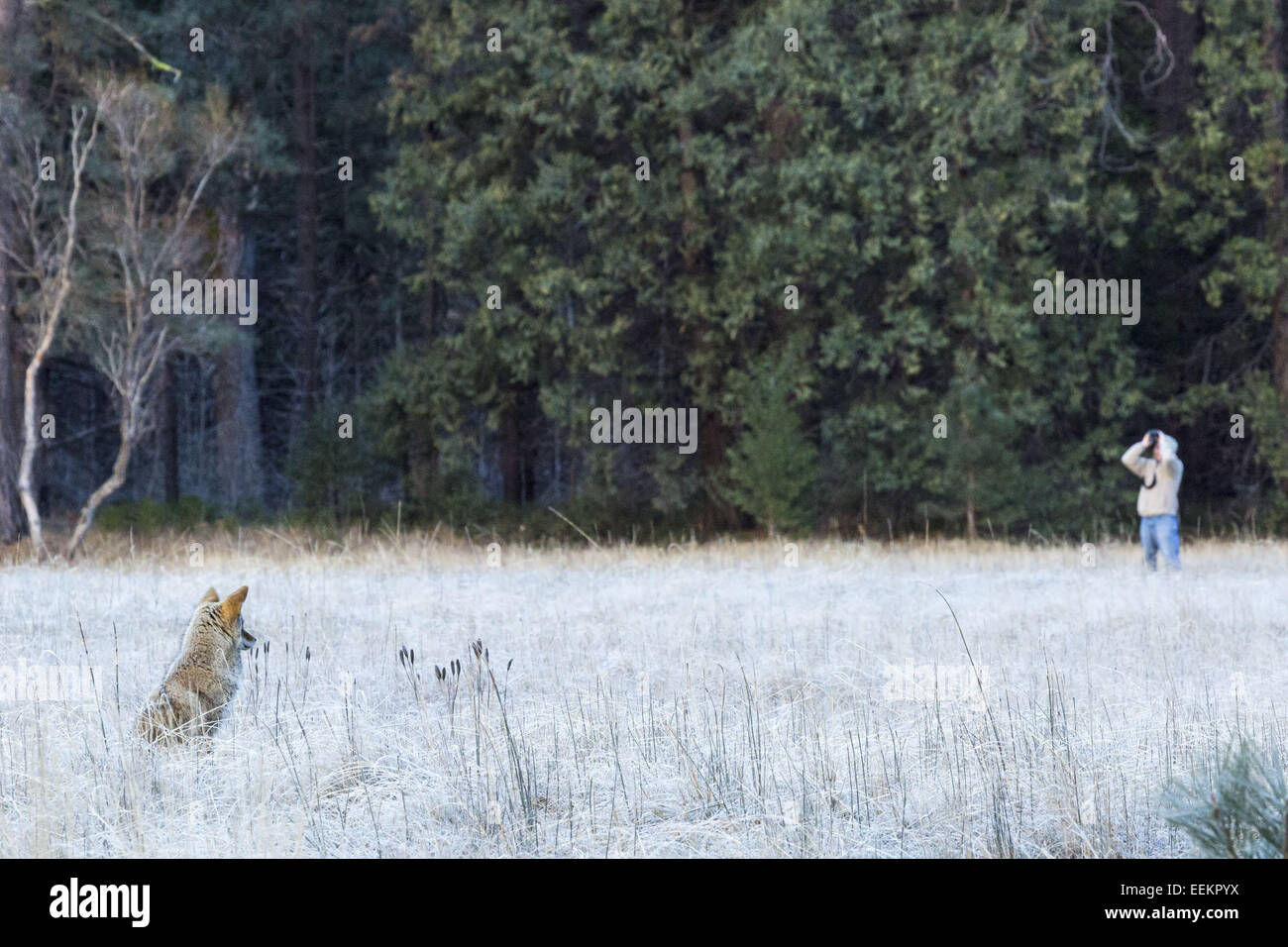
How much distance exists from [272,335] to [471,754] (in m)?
31.3

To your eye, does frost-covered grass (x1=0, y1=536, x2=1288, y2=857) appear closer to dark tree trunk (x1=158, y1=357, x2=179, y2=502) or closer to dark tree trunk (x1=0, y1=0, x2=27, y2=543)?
dark tree trunk (x1=0, y1=0, x2=27, y2=543)

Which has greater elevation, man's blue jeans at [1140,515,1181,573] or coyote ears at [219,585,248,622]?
coyote ears at [219,585,248,622]

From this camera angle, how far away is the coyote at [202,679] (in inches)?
212

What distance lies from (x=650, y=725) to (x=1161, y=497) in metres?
8.97

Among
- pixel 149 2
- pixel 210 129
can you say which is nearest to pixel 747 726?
pixel 210 129

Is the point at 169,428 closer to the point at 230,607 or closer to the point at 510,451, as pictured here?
the point at 510,451

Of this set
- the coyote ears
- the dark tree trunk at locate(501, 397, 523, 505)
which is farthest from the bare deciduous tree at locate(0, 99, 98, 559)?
the coyote ears

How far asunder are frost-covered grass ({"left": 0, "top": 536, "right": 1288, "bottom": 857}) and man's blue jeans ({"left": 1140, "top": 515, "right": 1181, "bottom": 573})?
1921mm

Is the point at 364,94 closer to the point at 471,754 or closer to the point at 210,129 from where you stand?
the point at 210,129

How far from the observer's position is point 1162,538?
13.3m

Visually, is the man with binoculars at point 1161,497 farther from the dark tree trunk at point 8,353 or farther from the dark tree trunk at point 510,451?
the dark tree trunk at point 8,353

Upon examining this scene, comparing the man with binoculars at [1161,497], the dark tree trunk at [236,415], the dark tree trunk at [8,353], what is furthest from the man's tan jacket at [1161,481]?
the dark tree trunk at [236,415]

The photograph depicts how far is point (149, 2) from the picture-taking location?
24.0 metres

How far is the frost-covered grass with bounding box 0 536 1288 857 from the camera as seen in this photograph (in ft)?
14.8
